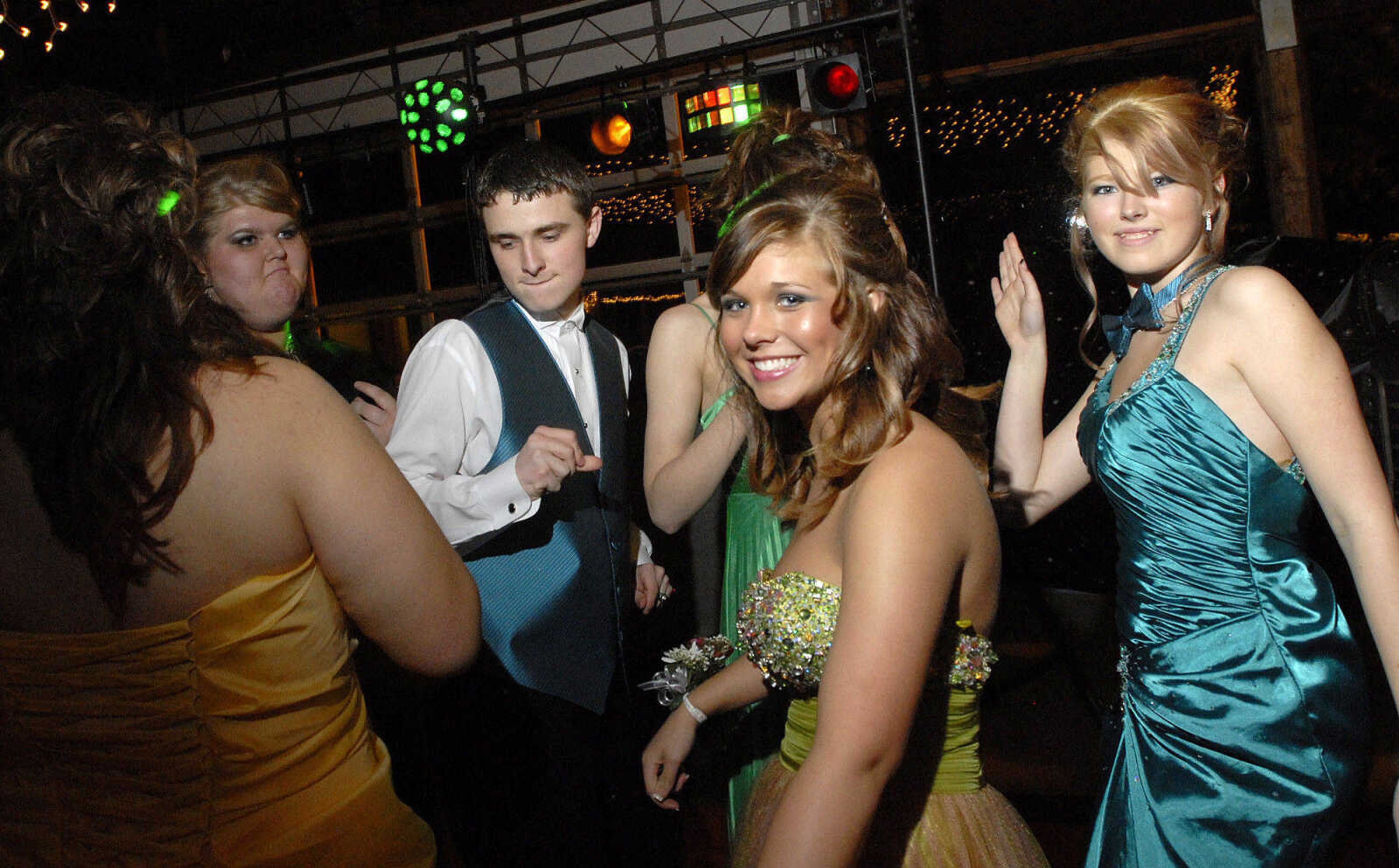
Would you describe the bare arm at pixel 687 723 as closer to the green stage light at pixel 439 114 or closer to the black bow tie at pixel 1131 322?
the black bow tie at pixel 1131 322

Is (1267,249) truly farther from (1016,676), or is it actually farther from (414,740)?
(414,740)

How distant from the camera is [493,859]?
2.07 metres

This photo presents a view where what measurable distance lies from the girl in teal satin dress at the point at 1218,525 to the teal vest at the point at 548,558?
1085 millimetres

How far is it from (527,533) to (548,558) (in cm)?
8

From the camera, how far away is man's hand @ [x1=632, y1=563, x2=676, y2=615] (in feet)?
7.29

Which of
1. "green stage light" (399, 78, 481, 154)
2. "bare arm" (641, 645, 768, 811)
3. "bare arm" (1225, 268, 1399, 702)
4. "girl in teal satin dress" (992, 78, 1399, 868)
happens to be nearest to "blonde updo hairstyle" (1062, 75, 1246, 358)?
"girl in teal satin dress" (992, 78, 1399, 868)

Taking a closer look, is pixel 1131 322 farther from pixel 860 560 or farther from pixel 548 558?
pixel 548 558

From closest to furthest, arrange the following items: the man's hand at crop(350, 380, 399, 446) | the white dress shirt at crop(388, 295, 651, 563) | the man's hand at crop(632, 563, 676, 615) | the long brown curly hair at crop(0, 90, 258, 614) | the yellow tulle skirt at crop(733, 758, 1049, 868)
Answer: the long brown curly hair at crop(0, 90, 258, 614), the yellow tulle skirt at crop(733, 758, 1049, 868), the white dress shirt at crop(388, 295, 651, 563), the man's hand at crop(350, 380, 399, 446), the man's hand at crop(632, 563, 676, 615)

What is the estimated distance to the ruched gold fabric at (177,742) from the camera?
3.08 ft

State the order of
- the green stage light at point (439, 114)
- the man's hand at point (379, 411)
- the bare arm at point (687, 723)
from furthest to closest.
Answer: the green stage light at point (439, 114), the man's hand at point (379, 411), the bare arm at point (687, 723)

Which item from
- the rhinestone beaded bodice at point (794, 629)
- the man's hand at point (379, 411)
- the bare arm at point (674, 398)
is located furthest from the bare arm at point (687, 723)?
the man's hand at point (379, 411)

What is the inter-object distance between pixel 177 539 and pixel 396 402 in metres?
1.23

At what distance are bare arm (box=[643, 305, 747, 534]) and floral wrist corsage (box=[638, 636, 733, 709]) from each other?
354mm

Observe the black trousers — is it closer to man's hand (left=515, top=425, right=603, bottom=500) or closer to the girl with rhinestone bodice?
man's hand (left=515, top=425, right=603, bottom=500)
